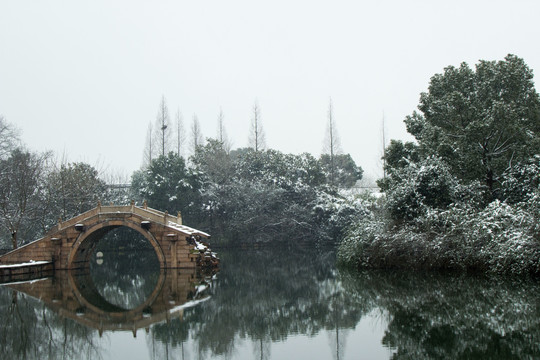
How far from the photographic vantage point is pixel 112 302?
14.8 m

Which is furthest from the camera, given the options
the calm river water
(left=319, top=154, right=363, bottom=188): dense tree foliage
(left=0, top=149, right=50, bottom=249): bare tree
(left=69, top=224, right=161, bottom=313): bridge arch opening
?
(left=319, top=154, right=363, bottom=188): dense tree foliage

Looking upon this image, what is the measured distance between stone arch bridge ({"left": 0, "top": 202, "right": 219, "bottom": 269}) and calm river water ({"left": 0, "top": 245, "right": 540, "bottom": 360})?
272cm

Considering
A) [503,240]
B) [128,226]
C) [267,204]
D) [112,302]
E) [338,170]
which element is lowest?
[112,302]

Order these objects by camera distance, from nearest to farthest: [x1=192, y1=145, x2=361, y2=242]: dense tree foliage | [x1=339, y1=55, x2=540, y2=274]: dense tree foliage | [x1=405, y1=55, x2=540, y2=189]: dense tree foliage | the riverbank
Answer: the riverbank
[x1=339, y1=55, x2=540, y2=274]: dense tree foliage
[x1=405, y1=55, x2=540, y2=189]: dense tree foliage
[x1=192, y1=145, x2=361, y2=242]: dense tree foliage

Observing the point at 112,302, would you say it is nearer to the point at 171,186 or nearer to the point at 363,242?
the point at 363,242

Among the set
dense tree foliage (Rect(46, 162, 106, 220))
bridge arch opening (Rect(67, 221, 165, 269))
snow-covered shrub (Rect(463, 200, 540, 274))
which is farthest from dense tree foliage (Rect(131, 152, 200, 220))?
snow-covered shrub (Rect(463, 200, 540, 274))

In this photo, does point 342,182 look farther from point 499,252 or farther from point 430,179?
point 499,252

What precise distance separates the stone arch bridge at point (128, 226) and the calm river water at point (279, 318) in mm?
2716

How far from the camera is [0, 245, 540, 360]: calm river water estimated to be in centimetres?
875

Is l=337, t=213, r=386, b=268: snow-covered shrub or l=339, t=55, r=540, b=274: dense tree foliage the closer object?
l=339, t=55, r=540, b=274: dense tree foliage

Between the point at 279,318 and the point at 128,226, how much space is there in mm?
11771

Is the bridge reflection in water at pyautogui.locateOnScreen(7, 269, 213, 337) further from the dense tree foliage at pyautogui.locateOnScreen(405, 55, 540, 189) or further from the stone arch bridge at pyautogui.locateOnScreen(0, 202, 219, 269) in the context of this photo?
the dense tree foliage at pyautogui.locateOnScreen(405, 55, 540, 189)

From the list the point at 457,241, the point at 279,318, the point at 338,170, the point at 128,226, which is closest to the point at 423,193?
the point at 457,241

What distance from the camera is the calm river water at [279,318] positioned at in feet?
28.7
